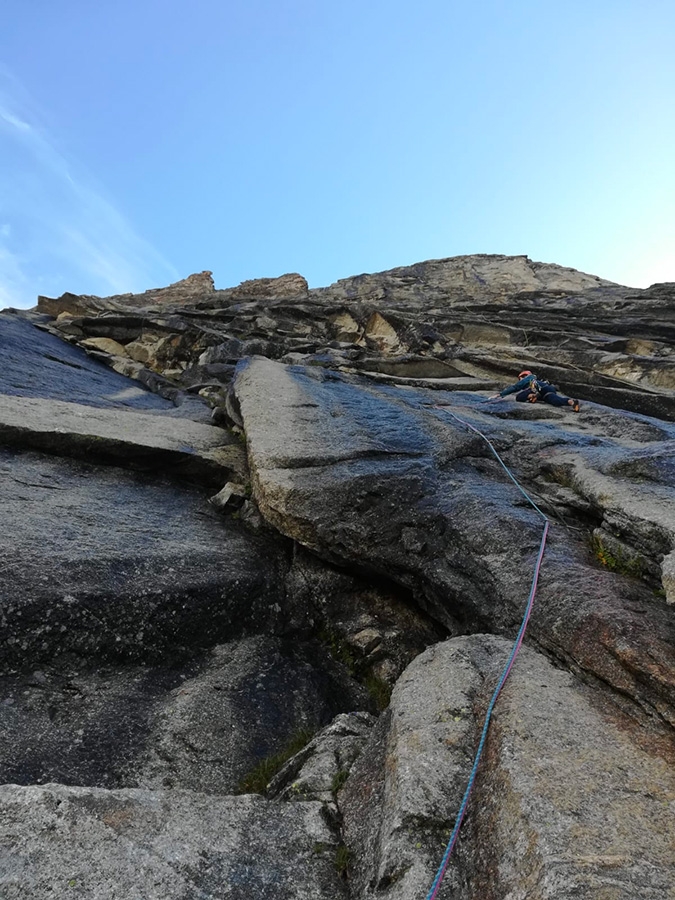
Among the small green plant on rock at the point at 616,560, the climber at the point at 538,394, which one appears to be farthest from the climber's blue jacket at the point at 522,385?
the small green plant on rock at the point at 616,560

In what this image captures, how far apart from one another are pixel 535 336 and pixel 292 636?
27.2 metres

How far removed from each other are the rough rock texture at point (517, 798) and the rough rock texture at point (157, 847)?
52cm

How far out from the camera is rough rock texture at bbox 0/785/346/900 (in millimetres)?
3938

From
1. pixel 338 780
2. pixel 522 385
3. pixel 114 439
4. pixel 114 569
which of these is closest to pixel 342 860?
pixel 338 780

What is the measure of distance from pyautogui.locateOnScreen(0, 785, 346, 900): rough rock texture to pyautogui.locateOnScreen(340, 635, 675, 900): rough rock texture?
1.70 feet

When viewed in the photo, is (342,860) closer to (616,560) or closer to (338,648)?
(338,648)

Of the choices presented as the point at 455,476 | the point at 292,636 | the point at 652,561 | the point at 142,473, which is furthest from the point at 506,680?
the point at 142,473

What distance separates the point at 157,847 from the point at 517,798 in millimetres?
3007

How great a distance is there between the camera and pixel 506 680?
565 centimetres

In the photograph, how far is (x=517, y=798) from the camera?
4172 mm

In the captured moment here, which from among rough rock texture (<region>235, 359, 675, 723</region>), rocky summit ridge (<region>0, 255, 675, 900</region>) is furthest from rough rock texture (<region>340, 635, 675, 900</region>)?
rough rock texture (<region>235, 359, 675, 723</region>)

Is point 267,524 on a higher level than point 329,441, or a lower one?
lower

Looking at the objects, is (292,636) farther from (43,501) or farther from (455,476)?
(43,501)

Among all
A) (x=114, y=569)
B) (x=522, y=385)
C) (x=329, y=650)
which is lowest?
(x=329, y=650)
